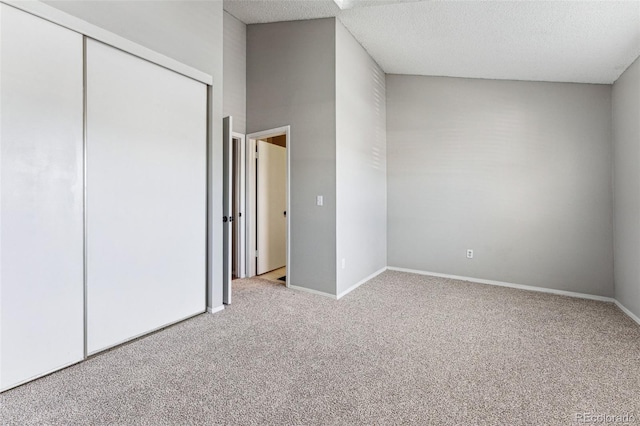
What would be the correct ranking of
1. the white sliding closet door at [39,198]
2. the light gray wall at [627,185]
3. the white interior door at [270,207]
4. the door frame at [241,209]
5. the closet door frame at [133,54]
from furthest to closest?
1. the white interior door at [270,207]
2. the door frame at [241,209]
3. the light gray wall at [627,185]
4. the closet door frame at [133,54]
5. the white sliding closet door at [39,198]

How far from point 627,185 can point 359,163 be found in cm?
268

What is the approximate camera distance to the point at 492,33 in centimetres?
286

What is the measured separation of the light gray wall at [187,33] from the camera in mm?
2133

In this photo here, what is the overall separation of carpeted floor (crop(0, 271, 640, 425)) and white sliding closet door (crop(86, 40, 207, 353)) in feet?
0.84

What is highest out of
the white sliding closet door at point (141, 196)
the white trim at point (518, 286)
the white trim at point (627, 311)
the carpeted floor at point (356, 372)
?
the white sliding closet door at point (141, 196)

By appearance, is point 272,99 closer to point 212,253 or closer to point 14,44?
point 212,253

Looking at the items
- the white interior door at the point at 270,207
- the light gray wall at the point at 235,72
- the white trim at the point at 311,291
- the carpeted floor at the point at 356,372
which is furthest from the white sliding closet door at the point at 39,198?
the white interior door at the point at 270,207

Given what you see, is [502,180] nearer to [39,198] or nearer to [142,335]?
[142,335]

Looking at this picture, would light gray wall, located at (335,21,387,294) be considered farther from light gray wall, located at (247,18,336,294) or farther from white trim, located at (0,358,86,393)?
white trim, located at (0,358,86,393)

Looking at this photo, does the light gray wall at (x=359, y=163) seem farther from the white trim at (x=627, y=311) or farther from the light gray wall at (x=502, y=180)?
the white trim at (x=627, y=311)

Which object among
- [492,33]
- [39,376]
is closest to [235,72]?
[492,33]

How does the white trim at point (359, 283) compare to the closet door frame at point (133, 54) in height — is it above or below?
below

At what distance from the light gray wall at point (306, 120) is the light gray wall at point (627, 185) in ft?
9.15

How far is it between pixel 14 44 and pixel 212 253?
189 centimetres
